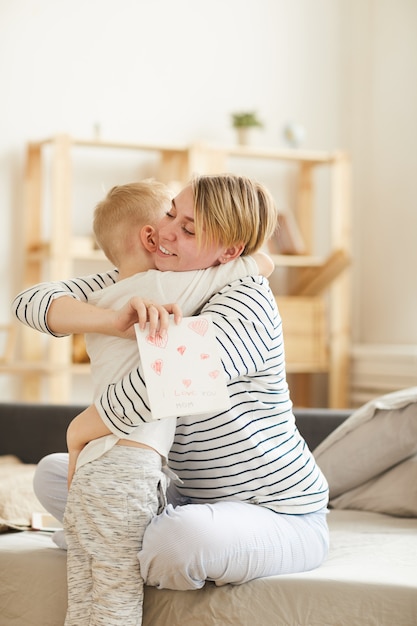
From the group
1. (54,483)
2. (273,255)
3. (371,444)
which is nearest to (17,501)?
(54,483)

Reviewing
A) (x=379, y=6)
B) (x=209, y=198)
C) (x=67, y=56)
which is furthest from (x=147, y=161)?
(x=209, y=198)

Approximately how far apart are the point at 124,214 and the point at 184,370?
0.35m

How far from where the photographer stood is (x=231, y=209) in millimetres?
1562

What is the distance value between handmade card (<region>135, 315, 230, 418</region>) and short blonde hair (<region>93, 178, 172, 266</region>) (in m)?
0.24

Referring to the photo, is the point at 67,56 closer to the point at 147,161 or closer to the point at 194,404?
the point at 147,161

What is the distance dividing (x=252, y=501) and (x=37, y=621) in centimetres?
44

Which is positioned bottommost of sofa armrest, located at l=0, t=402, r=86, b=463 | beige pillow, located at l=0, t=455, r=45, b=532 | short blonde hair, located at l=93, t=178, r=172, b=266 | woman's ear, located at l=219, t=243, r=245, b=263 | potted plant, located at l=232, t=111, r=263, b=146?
beige pillow, located at l=0, t=455, r=45, b=532

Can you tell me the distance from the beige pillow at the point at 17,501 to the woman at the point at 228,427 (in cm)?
52

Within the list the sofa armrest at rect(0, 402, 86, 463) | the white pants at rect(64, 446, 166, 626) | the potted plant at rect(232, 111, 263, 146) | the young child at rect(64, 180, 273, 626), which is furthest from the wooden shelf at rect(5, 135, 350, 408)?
the white pants at rect(64, 446, 166, 626)

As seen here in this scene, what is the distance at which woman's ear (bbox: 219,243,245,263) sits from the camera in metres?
1.60

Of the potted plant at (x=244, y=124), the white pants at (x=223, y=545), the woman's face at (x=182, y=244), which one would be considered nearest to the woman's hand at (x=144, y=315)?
the woman's face at (x=182, y=244)

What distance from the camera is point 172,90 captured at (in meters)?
4.54

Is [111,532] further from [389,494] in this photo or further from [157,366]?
[389,494]

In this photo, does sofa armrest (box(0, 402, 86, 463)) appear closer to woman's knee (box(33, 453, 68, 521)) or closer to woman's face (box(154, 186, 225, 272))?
woman's knee (box(33, 453, 68, 521))
